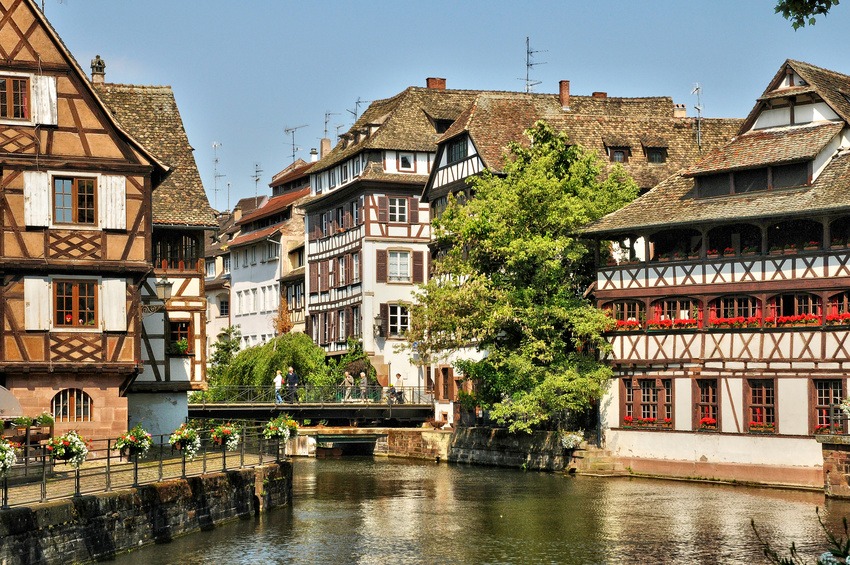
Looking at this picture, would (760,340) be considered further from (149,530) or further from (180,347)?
(149,530)

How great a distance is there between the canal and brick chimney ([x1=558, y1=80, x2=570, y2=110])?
25618mm

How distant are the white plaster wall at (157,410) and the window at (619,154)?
20051 mm

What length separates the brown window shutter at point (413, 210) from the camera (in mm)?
70750

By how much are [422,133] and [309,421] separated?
54.2 ft

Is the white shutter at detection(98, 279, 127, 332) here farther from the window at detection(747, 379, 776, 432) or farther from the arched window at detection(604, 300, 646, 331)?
the window at detection(747, 379, 776, 432)

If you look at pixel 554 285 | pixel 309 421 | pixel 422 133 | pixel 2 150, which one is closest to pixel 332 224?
pixel 422 133

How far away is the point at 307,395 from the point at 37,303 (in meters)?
22.8

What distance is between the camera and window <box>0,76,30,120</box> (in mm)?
37344

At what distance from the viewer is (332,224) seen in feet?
246

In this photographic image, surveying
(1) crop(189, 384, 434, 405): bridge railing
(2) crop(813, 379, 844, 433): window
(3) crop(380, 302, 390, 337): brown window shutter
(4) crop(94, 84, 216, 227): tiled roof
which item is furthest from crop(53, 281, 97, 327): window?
(3) crop(380, 302, 390, 337): brown window shutter

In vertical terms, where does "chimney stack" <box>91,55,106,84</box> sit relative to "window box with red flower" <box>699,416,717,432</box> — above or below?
above

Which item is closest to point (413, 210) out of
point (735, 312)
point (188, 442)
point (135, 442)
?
point (735, 312)

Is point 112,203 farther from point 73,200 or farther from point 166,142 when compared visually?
point 166,142

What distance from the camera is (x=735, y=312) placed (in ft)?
143
